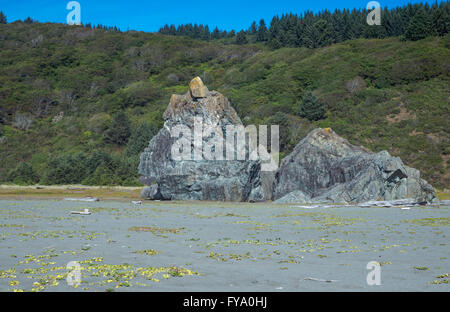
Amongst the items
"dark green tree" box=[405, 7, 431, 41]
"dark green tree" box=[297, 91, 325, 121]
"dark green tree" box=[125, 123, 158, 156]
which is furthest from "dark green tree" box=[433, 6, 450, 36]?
"dark green tree" box=[125, 123, 158, 156]

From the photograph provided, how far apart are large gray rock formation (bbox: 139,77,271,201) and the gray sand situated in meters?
17.6

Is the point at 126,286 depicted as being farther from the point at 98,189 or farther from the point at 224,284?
the point at 98,189

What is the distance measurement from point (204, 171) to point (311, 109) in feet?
150

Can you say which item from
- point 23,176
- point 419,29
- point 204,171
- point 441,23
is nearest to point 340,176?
point 204,171

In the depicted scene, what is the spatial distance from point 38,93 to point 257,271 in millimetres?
105675

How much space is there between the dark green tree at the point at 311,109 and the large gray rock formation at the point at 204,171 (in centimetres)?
3852

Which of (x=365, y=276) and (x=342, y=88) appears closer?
(x=365, y=276)

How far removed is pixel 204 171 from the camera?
143ft

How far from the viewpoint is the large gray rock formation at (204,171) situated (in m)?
43.5

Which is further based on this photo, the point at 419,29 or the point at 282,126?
the point at 419,29

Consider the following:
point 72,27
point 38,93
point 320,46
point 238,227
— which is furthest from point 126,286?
point 72,27

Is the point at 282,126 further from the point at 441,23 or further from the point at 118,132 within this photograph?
the point at 441,23

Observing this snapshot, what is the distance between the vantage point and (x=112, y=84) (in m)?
121

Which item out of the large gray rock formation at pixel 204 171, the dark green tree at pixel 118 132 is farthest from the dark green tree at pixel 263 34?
the large gray rock formation at pixel 204 171
